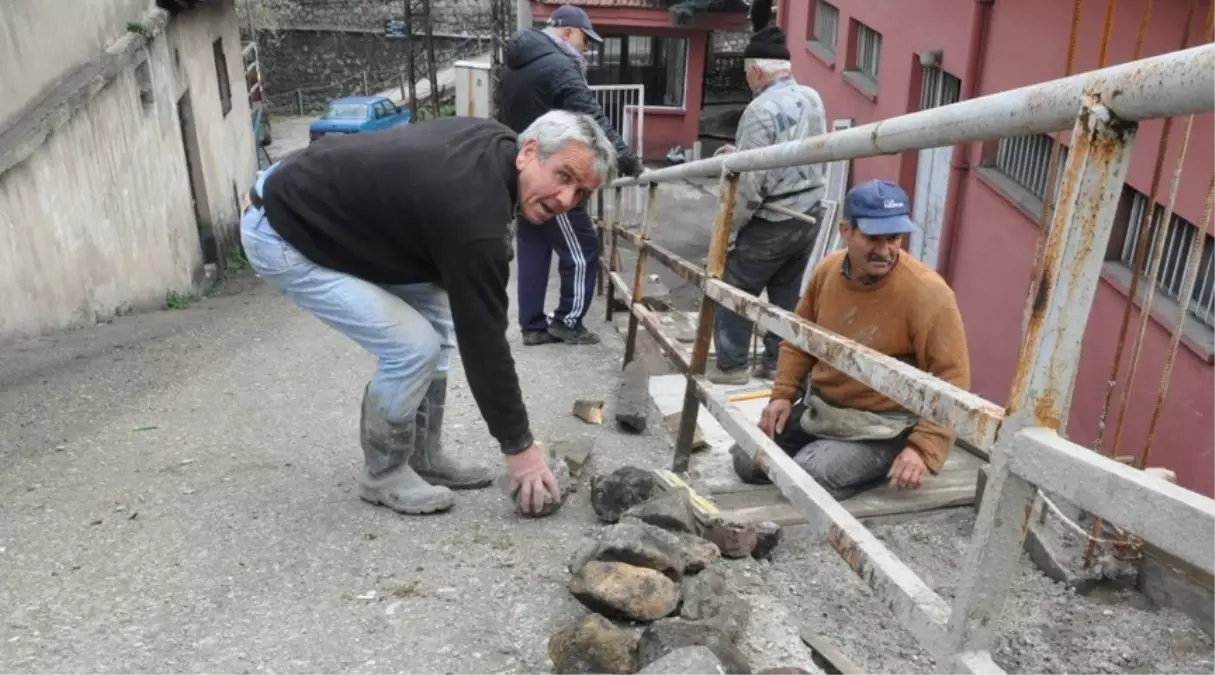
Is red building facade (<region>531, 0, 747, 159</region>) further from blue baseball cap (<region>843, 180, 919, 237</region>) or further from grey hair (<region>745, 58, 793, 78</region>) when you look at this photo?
blue baseball cap (<region>843, 180, 919, 237</region>)

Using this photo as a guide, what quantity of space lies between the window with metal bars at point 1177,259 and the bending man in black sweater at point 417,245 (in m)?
3.37

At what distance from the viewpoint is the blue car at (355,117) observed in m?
22.6

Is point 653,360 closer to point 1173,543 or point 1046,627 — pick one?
point 1046,627

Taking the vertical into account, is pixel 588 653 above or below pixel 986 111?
below

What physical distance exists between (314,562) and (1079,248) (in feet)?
7.09

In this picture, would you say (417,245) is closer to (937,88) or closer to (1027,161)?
(1027,161)

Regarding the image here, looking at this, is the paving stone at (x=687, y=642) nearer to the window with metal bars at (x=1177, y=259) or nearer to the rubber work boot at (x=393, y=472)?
the rubber work boot at (x=393, y=472)

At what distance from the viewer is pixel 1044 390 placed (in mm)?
1403

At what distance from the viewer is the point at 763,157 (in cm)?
265

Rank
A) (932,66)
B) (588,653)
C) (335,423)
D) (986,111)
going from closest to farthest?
(986,111), (588,653), (335,423), (932,66)

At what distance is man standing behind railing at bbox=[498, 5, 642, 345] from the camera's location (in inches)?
200

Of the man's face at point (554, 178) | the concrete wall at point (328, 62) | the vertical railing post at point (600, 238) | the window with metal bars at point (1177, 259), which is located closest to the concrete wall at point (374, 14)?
the concrete wall at point (328, 62)

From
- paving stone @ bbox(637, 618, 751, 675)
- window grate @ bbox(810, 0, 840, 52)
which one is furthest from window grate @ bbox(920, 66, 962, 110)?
paving stone @ bbox(637, 618, 751, 675)

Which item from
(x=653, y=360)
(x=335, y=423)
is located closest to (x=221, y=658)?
(x=335, y=423)
